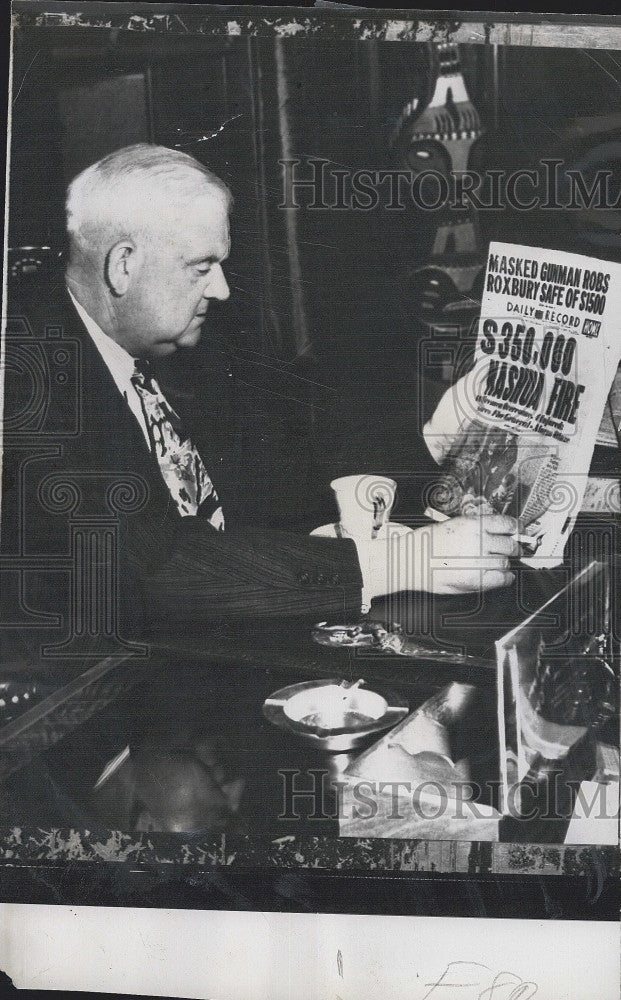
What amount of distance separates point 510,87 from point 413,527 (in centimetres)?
113

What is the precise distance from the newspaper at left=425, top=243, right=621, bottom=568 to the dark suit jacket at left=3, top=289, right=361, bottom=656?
15.2 inches

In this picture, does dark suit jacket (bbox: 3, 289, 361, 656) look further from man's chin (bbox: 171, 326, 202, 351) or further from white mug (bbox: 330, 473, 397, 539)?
man's chin (bbox: 171, 326, 202, 351)

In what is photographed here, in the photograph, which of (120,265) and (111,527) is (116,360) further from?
(111,527)

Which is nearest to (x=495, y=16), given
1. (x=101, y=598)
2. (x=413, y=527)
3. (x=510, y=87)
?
(x=510, y=87)

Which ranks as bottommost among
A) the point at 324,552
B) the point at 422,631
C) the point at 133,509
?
the point at 422,631

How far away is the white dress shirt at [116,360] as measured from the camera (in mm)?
1709

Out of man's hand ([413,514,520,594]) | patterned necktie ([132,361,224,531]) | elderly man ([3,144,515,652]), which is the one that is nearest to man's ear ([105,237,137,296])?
elderly man ([3,144,515,652])

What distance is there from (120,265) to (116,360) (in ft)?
0.78

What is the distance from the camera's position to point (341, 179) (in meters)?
1.70

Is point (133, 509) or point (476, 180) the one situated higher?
point (476, 180)

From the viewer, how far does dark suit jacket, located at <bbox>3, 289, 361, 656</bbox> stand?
1695 millimetres

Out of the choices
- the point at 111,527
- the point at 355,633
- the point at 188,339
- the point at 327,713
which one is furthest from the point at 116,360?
the point at 327,713

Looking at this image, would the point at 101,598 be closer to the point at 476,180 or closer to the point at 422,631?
the point at 422,631

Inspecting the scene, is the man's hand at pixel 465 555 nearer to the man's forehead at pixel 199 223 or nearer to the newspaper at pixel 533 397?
the newspaper at pixel 533 397
